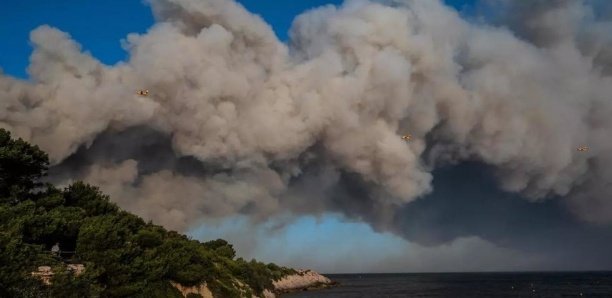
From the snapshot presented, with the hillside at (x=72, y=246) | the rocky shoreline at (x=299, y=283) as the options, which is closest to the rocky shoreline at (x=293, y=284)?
the rocky shoreline at (x=299, y=283)

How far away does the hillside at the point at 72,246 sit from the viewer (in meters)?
40.1

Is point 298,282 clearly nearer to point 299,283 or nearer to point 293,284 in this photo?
point 299,283

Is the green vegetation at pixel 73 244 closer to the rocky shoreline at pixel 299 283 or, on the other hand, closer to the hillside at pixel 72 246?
the hillside at pixel 72 246

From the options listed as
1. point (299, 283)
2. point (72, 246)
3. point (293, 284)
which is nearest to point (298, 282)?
point (299, 283)

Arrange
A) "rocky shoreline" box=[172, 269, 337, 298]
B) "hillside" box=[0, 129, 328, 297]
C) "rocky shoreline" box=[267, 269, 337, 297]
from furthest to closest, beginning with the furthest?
"rocky shoreline" box=[267, 269, 337, 297] → "rocky shoreline" box=[172, 269, 337, 298] → "hillside" box=[0, 129, 328, 297]

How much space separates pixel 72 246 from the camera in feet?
196

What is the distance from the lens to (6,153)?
55125 millimetres

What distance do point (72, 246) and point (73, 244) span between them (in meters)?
0.24

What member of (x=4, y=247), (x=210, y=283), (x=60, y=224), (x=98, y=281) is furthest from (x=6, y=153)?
(x=210, y=283)

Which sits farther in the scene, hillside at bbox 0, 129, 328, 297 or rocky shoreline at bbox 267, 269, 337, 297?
rocky shoreline at bbox 267, 269, 337, 297

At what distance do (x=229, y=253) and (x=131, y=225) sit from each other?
188 ft

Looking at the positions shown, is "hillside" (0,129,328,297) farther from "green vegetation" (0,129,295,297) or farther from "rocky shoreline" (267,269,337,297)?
"rocky shoreline" (267,269,337,297)

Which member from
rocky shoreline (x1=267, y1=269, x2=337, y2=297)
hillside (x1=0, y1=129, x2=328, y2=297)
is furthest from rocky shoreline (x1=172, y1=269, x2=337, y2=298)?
hillside (x1=0, y1=129, x2=328, y2=297)

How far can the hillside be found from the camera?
40062 mm
